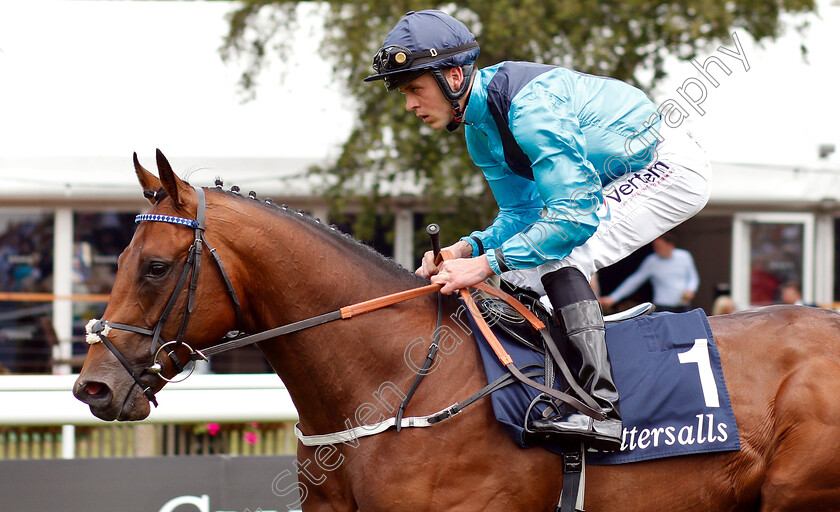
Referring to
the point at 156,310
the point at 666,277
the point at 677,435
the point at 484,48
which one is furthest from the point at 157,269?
the point at 666,277

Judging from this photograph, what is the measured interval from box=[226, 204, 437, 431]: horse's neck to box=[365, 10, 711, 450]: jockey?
10.2 inches

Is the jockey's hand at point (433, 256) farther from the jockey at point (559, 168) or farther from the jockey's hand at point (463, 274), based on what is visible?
the jockey's hand at point (463, 274)

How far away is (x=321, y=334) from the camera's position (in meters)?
2.64

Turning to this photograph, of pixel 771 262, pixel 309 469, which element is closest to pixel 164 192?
pixel 309 469

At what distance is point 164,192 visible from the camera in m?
2.60

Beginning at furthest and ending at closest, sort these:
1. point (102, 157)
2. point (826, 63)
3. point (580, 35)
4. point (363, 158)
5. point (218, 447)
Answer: point (826, 63), point (102, 157), point (363, 158), point (580, 35), point (218, 447)

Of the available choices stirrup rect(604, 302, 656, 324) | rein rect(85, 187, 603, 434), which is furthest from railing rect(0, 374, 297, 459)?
stirrup rect(604, 302, 656, 324)

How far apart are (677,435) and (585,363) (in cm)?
39

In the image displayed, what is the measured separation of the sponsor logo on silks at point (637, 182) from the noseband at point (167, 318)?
129 cm

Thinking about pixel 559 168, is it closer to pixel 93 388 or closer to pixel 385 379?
pixel 385 379

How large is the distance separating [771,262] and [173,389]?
8094mm

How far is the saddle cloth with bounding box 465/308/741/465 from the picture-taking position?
2.65 meters

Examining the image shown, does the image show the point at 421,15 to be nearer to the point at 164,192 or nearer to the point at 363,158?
the point at 164,192

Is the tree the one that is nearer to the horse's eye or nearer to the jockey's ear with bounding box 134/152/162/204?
the jockey's ear with bounding box 134/152/162/204
